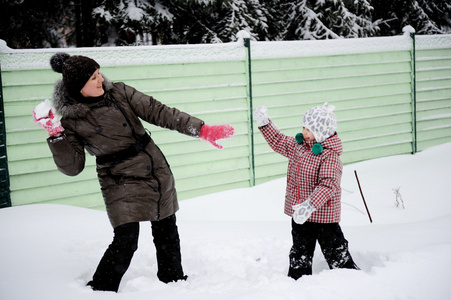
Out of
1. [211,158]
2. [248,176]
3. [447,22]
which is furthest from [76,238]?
[447,22]

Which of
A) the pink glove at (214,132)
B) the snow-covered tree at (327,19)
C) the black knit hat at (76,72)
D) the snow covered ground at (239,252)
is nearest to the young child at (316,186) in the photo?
the snow covered ground at (239,252)

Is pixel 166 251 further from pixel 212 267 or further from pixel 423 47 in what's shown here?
pixel 423 47

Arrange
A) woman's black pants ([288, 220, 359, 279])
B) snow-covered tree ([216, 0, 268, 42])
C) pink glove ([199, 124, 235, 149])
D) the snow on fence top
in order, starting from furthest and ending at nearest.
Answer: snow-covered tree ([216, 0, 268, 42]) < the snow on fence top < woman's black pants ([288, 220, 359, 279]) < pink glove ([199, 124, 235, 149])

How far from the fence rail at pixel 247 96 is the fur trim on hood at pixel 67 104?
2039 millimetres

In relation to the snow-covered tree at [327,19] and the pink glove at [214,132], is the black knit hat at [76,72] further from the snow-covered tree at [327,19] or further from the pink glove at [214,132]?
the snow-covered tree at [327,19]

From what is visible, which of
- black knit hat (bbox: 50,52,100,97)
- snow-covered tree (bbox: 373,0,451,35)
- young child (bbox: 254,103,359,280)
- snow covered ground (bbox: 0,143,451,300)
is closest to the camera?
snow covered ground (bbox: 0,143,451,300)

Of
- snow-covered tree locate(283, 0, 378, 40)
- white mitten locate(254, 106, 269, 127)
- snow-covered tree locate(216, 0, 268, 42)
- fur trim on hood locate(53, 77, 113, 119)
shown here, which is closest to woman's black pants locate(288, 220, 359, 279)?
white mitten locate(254, 106, 269, 127)

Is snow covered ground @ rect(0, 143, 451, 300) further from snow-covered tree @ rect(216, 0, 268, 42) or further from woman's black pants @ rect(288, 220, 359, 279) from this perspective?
snow-covered tree @ rect(216, 0, 268, 42)

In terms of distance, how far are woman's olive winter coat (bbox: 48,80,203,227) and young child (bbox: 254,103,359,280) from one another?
72cm

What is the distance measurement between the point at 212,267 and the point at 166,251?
1.63ft

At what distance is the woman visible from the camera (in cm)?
298

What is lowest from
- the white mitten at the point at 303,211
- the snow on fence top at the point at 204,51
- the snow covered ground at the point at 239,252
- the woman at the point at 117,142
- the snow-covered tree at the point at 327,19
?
the snow covered ground at the point at 239,252

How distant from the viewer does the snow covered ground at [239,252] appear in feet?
8.98

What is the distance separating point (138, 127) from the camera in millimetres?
3133
